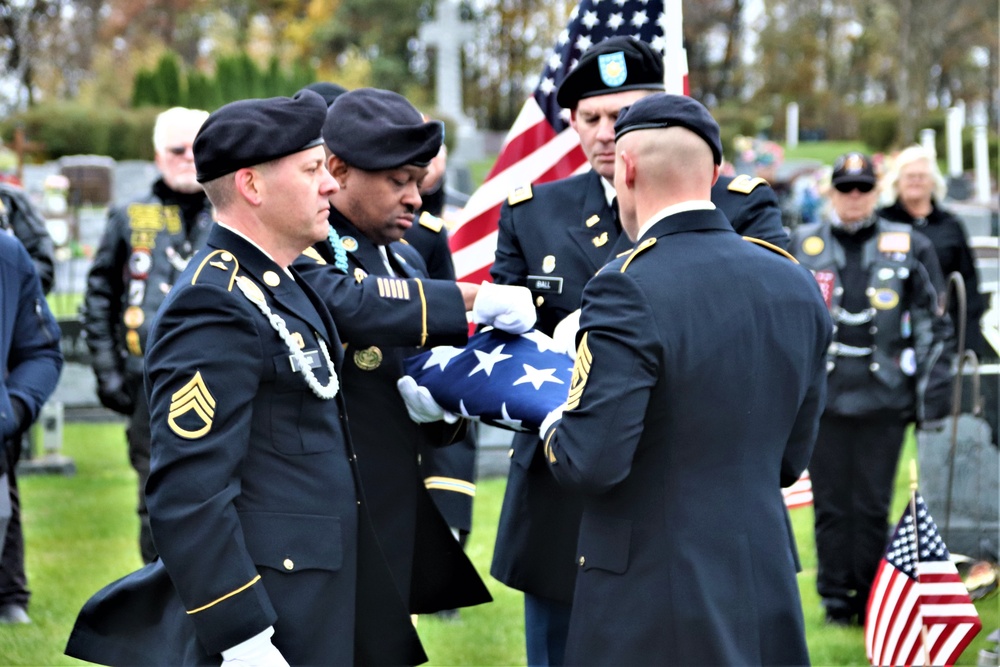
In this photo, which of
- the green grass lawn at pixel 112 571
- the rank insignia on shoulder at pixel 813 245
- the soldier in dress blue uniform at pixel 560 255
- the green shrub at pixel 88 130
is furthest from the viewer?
the green shrub at pixel 88 130

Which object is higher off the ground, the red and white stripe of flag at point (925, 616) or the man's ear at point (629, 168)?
the man's ear at point (629, 168)

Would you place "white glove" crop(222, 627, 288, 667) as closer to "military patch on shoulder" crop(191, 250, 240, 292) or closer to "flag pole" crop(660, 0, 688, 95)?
"military patch on shoulder" crop(191, 250, 240, 292)

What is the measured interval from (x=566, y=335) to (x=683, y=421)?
3.13ft

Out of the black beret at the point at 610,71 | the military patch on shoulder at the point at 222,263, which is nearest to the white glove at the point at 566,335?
the black beret at the point at 610,71

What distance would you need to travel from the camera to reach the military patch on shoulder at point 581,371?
2.95 meters

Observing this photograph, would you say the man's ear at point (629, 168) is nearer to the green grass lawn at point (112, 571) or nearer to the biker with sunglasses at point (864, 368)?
the green grass lawn at point (112, 571)

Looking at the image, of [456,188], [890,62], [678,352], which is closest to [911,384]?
[678,352]

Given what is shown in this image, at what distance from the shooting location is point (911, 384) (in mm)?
6613

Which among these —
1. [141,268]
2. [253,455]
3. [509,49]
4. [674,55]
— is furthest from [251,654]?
[509,49]

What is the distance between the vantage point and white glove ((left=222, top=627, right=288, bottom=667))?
2.91 metres

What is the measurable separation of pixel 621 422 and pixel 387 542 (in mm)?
1190

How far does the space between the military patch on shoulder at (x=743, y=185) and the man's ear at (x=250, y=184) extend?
1.46m

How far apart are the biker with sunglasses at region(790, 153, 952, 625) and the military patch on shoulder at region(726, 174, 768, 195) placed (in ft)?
8.81

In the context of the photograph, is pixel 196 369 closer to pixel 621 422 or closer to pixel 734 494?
pixel 621 422
